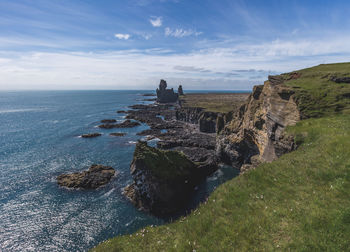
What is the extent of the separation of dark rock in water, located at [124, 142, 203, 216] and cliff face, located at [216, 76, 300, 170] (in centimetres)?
1760

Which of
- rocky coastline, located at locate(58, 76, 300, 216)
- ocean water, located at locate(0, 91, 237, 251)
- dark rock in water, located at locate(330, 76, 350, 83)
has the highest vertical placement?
dark rock in water, located at locate(330, 76, 350, 83)

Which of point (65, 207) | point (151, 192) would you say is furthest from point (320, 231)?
point (65, 207)

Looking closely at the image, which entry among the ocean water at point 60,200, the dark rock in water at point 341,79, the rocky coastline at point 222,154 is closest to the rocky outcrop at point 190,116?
the rocky coastline at point 222,154

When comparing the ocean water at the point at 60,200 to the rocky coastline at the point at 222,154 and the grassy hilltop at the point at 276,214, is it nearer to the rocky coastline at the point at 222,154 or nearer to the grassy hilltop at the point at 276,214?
the rocky coastline at the point at 222,154

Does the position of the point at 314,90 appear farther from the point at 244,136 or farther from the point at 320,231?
the point at 320,231

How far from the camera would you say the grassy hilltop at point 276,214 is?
24.5ft

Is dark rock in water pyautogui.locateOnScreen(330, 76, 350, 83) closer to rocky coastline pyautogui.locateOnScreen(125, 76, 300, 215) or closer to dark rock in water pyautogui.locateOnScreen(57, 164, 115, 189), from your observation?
rocky coastline pyautogui.locateOnScreen(125, 76, 300, 215)

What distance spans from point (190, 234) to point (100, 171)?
134 feet

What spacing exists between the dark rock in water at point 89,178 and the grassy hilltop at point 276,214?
106ft

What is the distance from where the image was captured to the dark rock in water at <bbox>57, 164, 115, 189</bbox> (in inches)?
1526

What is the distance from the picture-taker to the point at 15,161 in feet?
169

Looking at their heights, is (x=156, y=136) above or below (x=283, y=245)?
below

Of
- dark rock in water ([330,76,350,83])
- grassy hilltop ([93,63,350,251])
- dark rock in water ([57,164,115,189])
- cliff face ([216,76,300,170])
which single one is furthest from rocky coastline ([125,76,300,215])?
grassy hilltop ([93,63,350,251])

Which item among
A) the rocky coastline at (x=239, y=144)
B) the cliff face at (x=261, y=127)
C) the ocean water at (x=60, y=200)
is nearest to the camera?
the cliff face at (x=261, y=127)
